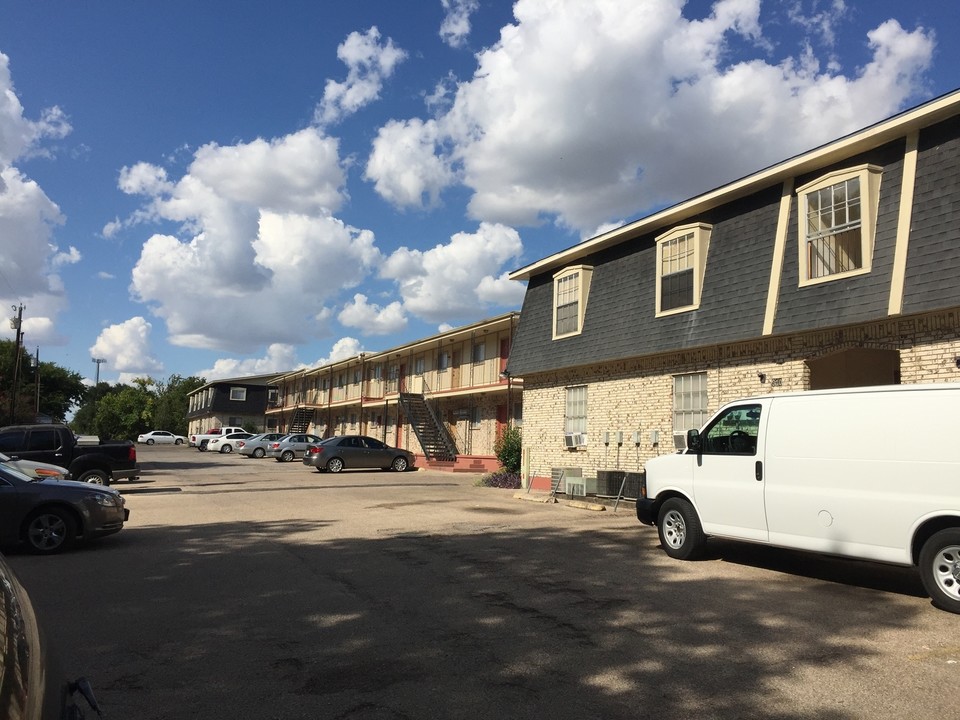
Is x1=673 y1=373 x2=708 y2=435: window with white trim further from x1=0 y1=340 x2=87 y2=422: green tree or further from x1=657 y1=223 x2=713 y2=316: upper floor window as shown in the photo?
x1=0 y1=340 x2=87 y2=422: green tree

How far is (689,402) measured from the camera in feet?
46.4

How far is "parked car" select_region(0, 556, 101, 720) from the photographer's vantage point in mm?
1870

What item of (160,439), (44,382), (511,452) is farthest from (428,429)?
(44,382)

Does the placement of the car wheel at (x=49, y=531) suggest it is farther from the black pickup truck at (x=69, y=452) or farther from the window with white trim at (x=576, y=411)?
the window with white trim at (x=576, y=411)

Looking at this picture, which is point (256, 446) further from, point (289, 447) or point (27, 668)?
point (27, 668)

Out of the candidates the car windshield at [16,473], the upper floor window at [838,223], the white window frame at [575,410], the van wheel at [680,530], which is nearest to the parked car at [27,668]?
the van wheel at [680,530]

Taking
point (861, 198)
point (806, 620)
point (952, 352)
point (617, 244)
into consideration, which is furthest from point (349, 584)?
point (617, 244)

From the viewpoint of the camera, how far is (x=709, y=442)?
8914 millimetres

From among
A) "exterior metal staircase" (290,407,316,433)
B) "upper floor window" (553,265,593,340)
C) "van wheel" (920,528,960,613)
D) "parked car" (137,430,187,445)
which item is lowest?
"parked car" (137,430,187,445)

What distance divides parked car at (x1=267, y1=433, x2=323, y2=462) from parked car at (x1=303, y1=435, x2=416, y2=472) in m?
9.09

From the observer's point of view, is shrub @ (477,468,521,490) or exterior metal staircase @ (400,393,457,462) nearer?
shrub @ (477,468,521,490)

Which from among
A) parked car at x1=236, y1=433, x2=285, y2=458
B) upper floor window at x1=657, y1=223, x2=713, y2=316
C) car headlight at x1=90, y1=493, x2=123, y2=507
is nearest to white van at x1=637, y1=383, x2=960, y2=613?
upper floor window at x1=657, y1=223, x2=713, y2=316

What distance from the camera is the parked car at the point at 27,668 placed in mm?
1870

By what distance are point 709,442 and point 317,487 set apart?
46.0 feet
